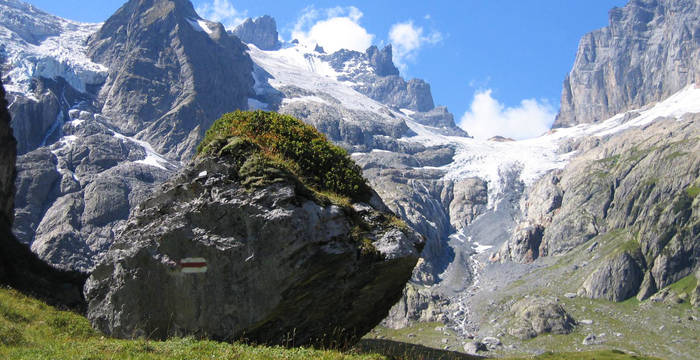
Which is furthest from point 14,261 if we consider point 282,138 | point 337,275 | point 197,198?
point 337,275

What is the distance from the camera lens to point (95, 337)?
18953 mm

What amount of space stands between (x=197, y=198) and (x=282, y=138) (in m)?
4.65

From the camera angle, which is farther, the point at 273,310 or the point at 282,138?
the point at 282,138

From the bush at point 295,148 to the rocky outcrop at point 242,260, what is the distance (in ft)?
3.64

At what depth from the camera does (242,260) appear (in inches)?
755

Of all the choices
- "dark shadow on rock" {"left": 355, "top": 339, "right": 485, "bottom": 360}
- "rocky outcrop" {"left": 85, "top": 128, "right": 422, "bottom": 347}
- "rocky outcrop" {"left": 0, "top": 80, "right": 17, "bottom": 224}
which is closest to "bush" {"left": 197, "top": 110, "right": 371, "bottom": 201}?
"rocky outcrop" {"left": 85, "top": 128, "right": 422, "bottom": 347}

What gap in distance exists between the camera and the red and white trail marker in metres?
19.5

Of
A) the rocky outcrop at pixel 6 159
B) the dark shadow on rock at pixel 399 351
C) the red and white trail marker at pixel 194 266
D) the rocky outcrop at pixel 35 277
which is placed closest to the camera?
the dark shadow on rock at pixel 399 351

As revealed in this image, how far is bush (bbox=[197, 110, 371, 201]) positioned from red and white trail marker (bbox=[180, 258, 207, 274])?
14.7 feet

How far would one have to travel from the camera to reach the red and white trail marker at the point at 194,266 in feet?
63.9

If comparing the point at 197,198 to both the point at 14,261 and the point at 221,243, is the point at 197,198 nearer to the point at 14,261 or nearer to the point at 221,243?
the point at 221,243

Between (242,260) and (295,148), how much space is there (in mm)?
5849

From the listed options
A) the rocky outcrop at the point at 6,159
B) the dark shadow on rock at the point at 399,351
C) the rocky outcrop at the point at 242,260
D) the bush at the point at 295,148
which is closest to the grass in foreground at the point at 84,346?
the rocky outcrop at the point at 242,260

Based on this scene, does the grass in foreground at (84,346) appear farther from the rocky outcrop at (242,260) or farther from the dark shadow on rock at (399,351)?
the dark shadow on rock at (399,351)
